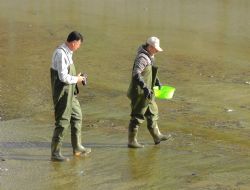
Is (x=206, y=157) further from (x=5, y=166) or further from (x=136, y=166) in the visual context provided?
(x=5, y=166)

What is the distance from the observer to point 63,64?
821 centimetres

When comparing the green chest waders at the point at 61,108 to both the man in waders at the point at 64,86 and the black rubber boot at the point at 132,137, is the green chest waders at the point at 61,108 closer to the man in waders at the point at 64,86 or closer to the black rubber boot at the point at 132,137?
the man in waders at the point at 64,86

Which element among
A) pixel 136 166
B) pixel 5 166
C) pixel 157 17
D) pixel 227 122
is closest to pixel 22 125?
pixel 5 166

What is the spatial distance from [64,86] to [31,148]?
1.39 meters

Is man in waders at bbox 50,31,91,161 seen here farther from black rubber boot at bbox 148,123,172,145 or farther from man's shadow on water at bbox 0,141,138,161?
black rubber boot at bbox 148,123,172,145

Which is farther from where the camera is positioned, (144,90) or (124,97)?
(124,97)

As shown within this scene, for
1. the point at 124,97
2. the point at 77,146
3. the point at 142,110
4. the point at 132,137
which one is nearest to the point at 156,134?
the point at 132,137

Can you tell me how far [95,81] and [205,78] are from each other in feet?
7.76

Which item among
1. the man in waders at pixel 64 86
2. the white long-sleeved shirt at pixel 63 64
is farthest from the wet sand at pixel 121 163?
the white long-sleeved shirt at pixel 63 64

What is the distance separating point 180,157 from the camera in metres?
8.85

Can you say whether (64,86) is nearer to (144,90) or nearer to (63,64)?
(63,64)

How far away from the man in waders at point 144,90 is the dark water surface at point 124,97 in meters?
0.27

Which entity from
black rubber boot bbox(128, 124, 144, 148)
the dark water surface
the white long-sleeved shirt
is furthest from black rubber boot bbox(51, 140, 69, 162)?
black rubber boot bbox(128, 124, 144, 148)

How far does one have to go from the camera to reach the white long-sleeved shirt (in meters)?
8.20
